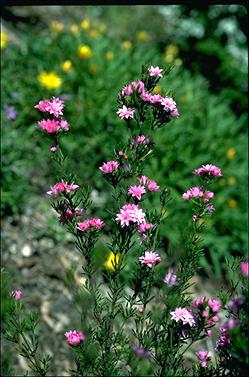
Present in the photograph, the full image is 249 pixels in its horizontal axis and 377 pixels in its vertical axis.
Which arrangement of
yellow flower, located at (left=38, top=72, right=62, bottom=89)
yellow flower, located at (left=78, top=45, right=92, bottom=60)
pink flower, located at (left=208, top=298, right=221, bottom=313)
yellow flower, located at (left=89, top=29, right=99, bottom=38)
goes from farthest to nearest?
yellow flower, located at (left=89, top=29, right=99, bottom=38) < yellow flower, located at (left=78, top=45, right=92, bottom=60) < yellow flower, located at (left=38, top=72, right=62, bottom=89) < pink flower, located at (left=208, top=298, right=221, bottom=313)

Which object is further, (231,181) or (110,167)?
(231,181)

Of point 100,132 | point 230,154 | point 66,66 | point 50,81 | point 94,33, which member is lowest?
point 230,154

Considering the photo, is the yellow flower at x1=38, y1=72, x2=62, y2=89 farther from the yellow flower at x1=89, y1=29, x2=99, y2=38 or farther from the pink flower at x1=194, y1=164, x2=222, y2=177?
the pink flower at x1=194, y1=164, x2=222, y2=177

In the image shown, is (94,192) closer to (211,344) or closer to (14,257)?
(14,257)

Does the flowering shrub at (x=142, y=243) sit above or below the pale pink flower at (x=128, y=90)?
below

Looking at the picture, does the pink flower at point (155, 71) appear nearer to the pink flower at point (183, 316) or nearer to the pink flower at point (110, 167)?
the pink flower at point (110, 167)

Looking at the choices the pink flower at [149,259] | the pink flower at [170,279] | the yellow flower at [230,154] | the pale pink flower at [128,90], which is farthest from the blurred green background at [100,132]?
the pale pink flower at [128,90]

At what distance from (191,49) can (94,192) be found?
3.97 meters

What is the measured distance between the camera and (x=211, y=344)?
383 cm

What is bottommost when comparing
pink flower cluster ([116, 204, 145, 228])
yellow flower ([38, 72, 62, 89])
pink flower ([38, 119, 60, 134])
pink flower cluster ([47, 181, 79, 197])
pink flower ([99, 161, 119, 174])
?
pink flower cluster ([116, 204, 145, 228])

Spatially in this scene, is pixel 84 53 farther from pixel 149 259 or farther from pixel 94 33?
pixel 149 259

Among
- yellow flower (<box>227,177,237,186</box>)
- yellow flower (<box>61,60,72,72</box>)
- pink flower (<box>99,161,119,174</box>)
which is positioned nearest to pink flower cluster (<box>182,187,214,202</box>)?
pink flower (<box>99,161,119,174</box>)

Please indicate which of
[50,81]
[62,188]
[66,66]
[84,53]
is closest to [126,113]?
[62,188]

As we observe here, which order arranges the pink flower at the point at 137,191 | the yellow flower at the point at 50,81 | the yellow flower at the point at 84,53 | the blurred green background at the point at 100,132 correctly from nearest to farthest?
the pink flower at the point at 137,191, the blurred green background at the point at 100,132, the yellow flower at the point at 50,81, the yellow flower at the point at 84,53
